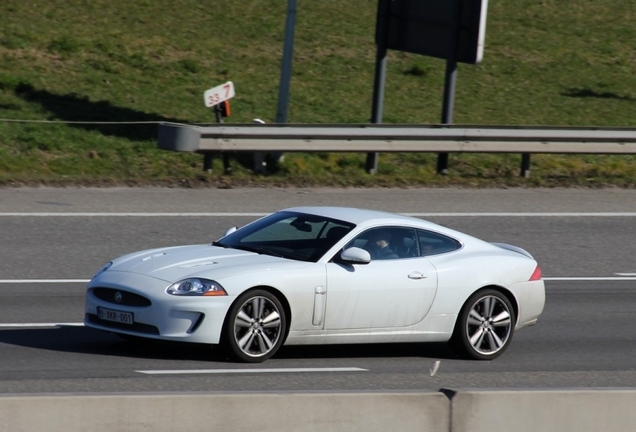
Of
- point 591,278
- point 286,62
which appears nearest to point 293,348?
point 591,278

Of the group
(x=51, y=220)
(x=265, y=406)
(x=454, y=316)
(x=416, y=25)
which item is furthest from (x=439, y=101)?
(x=265, y=406)

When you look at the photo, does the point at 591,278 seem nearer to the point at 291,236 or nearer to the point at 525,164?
the point at 291,236

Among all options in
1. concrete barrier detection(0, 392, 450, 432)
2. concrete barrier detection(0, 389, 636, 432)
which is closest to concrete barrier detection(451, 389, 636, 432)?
concrete barrier detection(0, 389, 636, 432)

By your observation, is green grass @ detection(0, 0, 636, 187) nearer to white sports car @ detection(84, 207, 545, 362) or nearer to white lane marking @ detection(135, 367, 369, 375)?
white sports car @ detection(84, 207, 545, 362)

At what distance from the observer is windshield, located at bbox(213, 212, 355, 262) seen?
9992 millimetres

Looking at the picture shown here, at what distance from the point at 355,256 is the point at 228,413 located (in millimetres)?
3824

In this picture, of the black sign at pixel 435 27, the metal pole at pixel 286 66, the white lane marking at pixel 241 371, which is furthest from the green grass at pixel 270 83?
the white lane marking at pixel 241 371

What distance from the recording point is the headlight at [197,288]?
9228 millimetres

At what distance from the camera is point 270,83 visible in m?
23.4

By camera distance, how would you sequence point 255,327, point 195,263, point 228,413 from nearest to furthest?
point 228,413
point 255,327
point 195,263

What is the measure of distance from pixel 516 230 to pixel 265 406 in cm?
1073

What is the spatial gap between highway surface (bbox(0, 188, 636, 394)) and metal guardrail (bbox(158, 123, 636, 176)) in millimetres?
750

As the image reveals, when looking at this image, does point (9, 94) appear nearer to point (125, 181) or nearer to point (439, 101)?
point (125, 181)

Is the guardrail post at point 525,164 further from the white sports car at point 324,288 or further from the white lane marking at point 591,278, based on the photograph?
the white sports car at point 324,288
